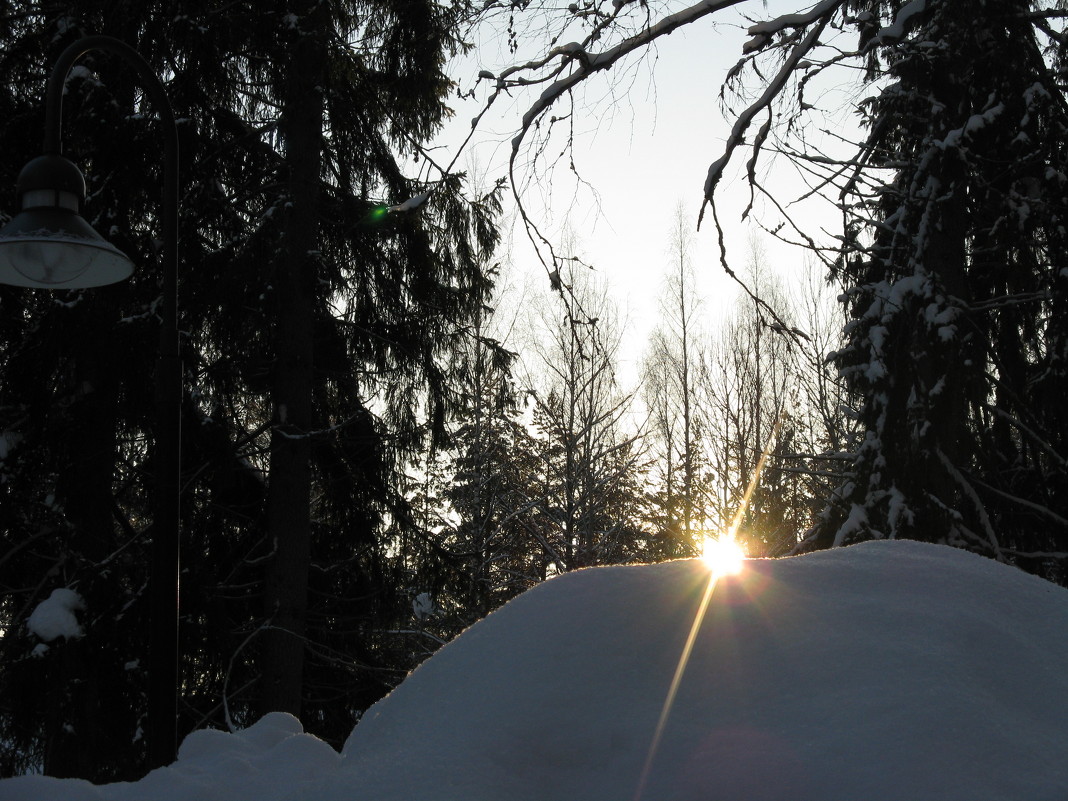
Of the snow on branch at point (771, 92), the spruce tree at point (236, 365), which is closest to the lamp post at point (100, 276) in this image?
the snow on branch at point (771, 92)

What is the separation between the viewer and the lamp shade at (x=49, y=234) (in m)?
4.31

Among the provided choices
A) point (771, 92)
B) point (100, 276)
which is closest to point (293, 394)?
point (100, 276)

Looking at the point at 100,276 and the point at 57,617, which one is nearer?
the point at 100,276

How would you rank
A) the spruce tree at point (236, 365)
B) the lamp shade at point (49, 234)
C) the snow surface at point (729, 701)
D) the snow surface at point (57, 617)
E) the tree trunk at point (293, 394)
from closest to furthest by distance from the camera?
1. the snow surface at point (729, 701)
2. the lamp shade at point (49, 234)
3. the snow surface at point (57, 617)
4. the spruce tree at point (236, 365)
5. the tree trunk at point (293, 394)

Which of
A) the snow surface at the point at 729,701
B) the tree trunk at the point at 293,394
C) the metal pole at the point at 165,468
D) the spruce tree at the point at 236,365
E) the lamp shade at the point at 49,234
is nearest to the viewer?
the snow surface at the point at 729,701

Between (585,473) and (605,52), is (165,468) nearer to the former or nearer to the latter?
Answer: (605,52)

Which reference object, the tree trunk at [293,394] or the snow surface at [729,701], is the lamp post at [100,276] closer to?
the snow surface at [729,701]

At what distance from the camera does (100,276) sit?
466 cm

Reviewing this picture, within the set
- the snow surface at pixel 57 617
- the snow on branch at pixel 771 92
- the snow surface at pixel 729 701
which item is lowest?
the snow surface at pixel 729 701

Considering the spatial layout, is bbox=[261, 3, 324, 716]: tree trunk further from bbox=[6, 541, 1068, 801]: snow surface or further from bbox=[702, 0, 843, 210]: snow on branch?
bbox=[6, 541, 1068, 801]: snow surface

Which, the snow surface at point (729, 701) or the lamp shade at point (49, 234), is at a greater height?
the lamp shade at point (49, 234)

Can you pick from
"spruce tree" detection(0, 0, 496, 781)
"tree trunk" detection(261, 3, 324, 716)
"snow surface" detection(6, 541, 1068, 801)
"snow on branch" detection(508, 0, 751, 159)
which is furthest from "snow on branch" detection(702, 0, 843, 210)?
"tree trunk" detection(261, 3, 324, 716)

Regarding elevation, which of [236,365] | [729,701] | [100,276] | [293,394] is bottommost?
[729,701]

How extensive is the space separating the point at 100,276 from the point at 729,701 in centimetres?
395
